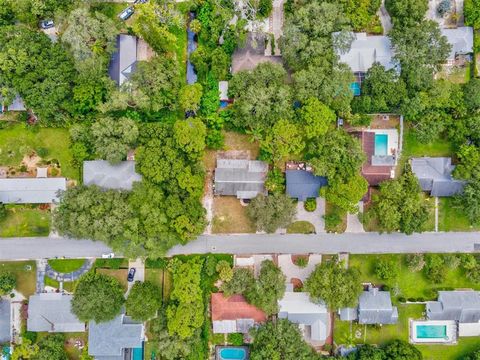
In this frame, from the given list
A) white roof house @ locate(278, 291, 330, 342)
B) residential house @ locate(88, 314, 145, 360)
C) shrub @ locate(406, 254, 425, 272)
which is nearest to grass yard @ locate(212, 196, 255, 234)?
white roof house @ locate(278, 291, 330, 342)

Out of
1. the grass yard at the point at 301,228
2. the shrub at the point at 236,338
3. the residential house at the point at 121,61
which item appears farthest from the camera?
the grass yard at the point at 301,228

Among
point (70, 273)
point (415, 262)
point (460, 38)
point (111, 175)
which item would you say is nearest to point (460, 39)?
point (460, 38)

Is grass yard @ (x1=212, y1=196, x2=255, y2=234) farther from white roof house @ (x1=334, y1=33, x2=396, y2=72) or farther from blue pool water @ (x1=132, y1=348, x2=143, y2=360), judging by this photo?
white roof house @ (x1=334, y1=33, x2=396, y2=72)

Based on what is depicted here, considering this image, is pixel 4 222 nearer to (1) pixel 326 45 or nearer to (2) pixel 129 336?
(2) pixel 129 336

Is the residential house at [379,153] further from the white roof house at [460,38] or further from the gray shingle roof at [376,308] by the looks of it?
the gray shingle roof at [376,308]

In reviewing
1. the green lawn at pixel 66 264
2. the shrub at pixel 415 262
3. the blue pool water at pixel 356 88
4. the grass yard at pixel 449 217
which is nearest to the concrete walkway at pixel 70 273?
the green lawn at pixel 66 264

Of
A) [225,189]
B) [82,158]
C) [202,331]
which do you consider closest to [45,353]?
[202,331]
